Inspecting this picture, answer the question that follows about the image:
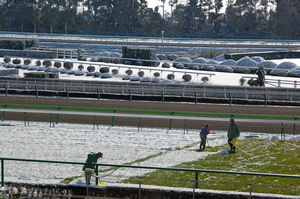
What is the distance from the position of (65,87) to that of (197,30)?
59.9 meters

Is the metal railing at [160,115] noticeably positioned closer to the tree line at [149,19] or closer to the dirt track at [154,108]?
the dirt track at [154,108]

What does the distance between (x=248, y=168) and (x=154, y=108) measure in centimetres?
821

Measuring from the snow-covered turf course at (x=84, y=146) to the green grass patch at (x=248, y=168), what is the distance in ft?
1.60

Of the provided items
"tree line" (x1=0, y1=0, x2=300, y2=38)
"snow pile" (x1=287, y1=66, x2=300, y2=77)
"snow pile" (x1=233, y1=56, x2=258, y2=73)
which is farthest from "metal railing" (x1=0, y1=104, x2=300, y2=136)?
"tree line" (x1=0, y1=0, x2=300, y2=38)

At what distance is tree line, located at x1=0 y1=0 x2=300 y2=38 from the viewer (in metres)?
78.9

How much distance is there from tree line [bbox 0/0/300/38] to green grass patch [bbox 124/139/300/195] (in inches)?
2454

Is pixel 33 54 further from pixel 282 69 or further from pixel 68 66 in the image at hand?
pixel 282 69

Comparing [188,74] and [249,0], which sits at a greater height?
[249,0]

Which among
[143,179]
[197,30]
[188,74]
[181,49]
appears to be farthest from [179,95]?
[197,30]

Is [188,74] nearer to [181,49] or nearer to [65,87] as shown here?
[65,87]

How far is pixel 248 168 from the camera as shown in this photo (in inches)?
507

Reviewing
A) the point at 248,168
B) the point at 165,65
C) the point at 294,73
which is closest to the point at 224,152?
the point at 248,168

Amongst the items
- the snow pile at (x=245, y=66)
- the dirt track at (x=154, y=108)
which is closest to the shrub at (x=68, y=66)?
the snow pile at (x=245, y=66)

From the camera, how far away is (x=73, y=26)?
8119 centimetres
